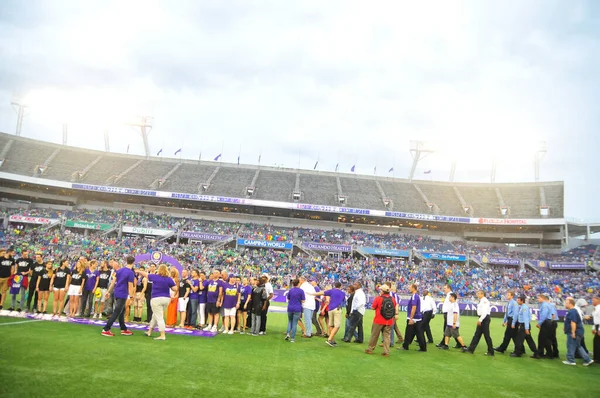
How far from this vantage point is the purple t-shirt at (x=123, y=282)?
910 centimetres

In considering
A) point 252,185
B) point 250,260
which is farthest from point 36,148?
point 250,260

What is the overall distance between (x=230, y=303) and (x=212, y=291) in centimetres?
70

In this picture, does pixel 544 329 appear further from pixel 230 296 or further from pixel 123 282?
pixel 123 282

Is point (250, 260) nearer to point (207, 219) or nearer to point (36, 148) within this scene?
point (207, 219)

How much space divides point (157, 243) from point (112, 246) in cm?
441

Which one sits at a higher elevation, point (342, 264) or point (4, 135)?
point (4, 135)

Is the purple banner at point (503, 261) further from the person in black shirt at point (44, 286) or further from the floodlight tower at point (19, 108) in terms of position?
the floodlight tower at point (19, 108)

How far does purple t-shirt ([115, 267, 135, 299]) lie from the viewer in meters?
9.10

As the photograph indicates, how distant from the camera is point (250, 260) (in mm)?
36562

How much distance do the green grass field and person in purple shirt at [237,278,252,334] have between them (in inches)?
44.2

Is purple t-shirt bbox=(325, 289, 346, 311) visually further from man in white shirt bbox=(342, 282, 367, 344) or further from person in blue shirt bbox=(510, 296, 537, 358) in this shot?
person in blue shirt bbox=(510, 296, 537, 358)

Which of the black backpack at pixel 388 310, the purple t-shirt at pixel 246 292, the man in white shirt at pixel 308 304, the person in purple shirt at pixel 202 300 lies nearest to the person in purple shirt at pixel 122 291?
the person in purple shirt at pixel 202 300

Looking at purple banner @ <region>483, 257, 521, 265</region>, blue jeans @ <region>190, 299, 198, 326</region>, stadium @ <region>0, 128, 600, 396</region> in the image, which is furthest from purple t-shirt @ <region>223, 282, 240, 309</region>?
purple banner @ <region>483, 257, 521, 265</region>

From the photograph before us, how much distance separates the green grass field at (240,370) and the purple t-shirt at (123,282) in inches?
42.2
